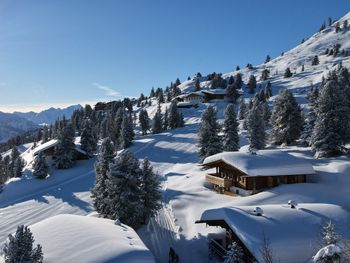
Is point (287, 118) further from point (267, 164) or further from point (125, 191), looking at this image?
point (125, 191)

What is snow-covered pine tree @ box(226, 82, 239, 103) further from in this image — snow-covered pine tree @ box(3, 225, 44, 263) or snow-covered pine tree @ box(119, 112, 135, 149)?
snow-covered pine tree @ box(3, 225, 44, 263)

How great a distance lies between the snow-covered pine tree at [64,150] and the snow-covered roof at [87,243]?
145 ft

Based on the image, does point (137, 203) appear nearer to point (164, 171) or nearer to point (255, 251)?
point (255, 251)

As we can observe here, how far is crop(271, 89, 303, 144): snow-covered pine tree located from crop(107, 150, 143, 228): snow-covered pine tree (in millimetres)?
30816

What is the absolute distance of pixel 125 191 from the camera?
2712cm

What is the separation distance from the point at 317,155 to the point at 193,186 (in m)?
14.5

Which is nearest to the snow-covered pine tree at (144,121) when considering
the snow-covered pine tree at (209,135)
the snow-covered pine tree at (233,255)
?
the snow-covered pine tree at (209,135)

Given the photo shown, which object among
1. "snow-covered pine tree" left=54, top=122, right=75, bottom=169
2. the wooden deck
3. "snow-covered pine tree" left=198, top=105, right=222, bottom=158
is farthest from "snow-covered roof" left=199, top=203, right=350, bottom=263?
"snow-covered pine tree" left=54, top=122, right=75, bottom=169

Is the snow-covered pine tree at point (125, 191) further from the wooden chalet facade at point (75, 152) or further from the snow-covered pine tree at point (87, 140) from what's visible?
the snow-covered pine tree at point (87, 140)

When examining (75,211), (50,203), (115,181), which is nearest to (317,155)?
(115,181)

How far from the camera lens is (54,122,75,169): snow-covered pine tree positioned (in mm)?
63281

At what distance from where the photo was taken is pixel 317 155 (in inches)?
1599

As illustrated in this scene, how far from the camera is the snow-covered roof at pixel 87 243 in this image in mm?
14648

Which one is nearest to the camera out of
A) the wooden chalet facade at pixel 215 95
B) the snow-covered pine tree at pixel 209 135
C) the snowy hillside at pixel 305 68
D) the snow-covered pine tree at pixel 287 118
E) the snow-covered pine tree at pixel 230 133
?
the snow-covered pine tree at pixel 209 135
